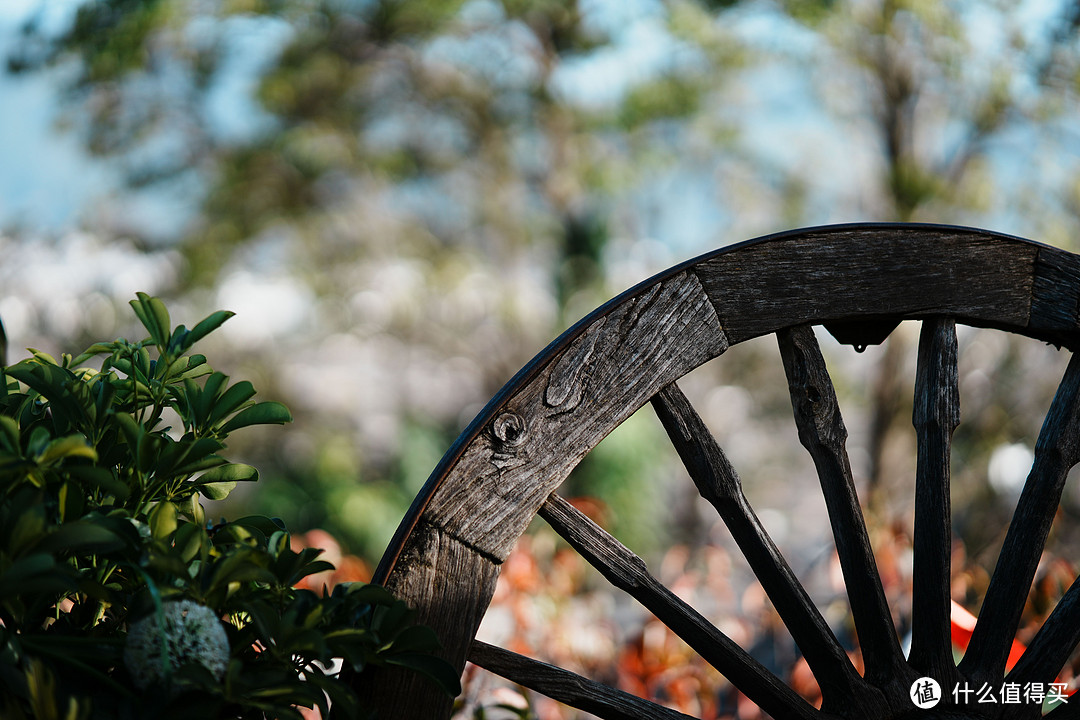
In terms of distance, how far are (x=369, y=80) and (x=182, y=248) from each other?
199cm

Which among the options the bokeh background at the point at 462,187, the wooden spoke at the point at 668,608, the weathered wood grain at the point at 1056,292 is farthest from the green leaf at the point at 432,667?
the bokeh background at the point at 462,187

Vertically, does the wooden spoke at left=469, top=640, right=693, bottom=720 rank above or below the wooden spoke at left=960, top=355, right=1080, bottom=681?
below

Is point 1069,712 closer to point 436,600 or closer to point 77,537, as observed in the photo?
point 436,600

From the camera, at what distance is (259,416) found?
79 centimetres

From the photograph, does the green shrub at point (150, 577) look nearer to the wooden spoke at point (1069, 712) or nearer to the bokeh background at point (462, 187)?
the wooden spoke at point (1069, 712)

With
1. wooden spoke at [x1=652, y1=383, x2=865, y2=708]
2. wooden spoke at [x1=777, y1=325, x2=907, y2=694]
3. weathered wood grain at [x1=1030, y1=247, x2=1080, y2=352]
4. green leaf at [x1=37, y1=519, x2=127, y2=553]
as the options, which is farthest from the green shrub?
weathered wood grain at [x1=1030, y1=247, x2=1080, y2=352]

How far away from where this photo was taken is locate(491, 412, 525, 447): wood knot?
0.87m

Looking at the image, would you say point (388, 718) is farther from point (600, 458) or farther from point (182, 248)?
point (182, 248)

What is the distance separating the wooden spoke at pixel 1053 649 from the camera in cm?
100

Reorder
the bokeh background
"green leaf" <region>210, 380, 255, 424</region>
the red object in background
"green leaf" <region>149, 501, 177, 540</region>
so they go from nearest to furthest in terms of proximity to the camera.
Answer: "green leaf" <region>149, 501, 177, 540</region> < "green leaf" <region>210, 380, 255, 424</region> < the red object in background < the bokeh background

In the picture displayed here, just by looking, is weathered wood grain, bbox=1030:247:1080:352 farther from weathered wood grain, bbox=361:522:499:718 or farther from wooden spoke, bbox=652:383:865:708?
weathered wood grain, bbox=361:522:499:718

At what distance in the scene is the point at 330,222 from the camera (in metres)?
6.52

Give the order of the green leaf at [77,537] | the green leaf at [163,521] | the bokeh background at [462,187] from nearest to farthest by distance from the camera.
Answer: the green leaf at [77,537]
the green leaf at [163,521]
the bokeh background at [462,187]

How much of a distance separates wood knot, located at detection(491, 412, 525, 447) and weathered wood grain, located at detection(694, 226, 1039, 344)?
0.28m
